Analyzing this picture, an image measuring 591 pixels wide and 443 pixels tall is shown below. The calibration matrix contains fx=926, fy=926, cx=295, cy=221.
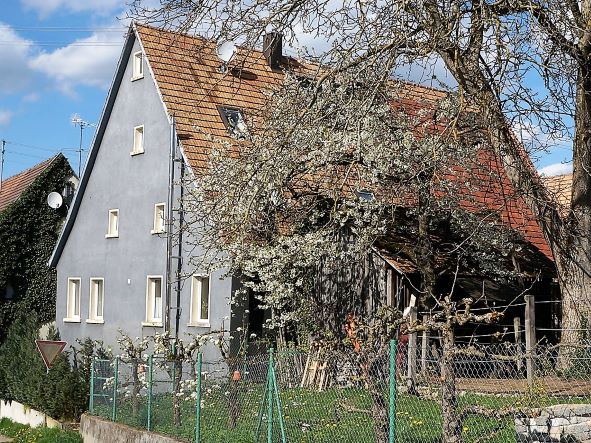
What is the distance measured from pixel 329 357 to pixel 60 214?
74.5ft

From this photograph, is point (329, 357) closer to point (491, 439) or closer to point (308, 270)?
point (491, 439)

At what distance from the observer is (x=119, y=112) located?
25422 mm

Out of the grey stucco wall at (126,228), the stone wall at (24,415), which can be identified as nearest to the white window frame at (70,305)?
the grey stucco wall at (126,228)

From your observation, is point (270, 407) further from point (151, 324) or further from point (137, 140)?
point (137, 140)

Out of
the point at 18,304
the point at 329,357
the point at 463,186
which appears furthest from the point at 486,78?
the point at 18,304

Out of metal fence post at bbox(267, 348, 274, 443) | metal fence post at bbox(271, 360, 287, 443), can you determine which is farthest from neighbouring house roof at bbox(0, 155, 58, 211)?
metal fence post at bbox(271, 360, 287, 443)

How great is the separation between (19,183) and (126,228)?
10.2 m

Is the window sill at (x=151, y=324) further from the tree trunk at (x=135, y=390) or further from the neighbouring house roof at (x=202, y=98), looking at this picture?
the tree trunk at (x=135, y=390)

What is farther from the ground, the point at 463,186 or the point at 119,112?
the point at 119,112

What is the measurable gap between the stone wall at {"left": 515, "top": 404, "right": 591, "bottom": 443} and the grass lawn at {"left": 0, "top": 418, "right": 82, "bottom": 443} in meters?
11.0

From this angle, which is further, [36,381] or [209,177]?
[36,381]

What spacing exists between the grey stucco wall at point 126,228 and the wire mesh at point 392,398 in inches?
341

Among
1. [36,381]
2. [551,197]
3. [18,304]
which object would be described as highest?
[551,197]

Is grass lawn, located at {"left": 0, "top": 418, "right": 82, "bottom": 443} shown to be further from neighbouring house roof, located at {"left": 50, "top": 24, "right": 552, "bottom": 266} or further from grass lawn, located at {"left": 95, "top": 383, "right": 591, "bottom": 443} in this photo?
neighbouring house roof, located at {"left": 50, "top": 24, "right": 552, "bottom": 266}
